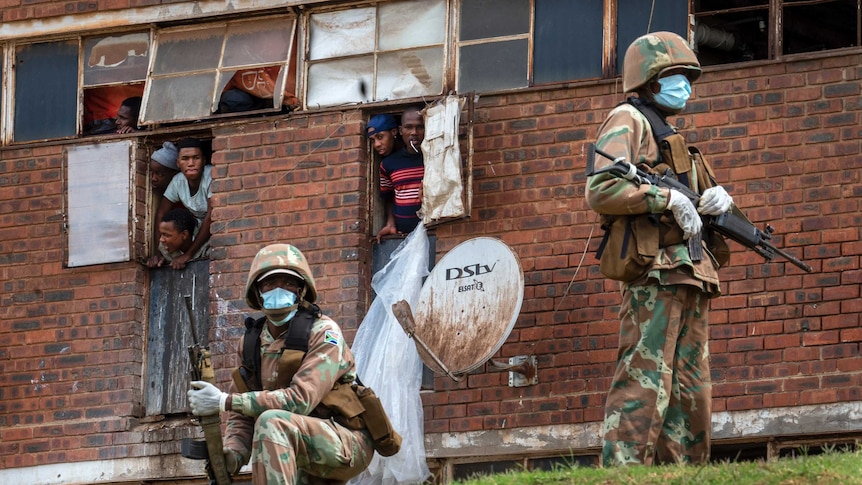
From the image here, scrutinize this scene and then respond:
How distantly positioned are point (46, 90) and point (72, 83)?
0.73ft

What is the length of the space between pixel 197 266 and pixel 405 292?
1915 millimetres

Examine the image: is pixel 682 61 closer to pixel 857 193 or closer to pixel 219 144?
pixel 857 193

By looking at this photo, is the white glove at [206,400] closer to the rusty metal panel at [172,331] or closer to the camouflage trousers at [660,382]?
the camouflage trousers at [660,382]

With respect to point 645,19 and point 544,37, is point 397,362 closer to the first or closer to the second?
point 544,37

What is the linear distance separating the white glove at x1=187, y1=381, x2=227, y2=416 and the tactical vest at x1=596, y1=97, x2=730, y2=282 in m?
2.18

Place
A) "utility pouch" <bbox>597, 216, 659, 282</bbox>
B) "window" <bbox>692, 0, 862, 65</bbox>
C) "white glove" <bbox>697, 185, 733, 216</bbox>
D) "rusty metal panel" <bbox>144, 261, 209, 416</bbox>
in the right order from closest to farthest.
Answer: "utility pouch" <bbox>597, 216, 659, 282</bbox> < "white glove" <bbox>697, 185, 733, 216</bbox> < "window" <bbox>692, 0, 862, 65</bbox> < "rusty metal panel" <bbox>144, 261, 209, 416</bbox>

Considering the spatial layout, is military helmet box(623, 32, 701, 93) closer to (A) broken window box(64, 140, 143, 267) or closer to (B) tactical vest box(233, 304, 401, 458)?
(B) tactical vest box(233, 304, 401, 458)

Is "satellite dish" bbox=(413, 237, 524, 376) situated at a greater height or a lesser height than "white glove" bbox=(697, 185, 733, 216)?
lesser

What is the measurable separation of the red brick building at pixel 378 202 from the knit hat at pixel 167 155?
0.33 ft

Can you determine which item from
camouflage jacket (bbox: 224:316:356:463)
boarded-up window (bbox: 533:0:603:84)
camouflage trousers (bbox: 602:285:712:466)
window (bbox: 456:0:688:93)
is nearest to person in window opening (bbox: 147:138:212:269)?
window (bbox: 456:0:688:93)

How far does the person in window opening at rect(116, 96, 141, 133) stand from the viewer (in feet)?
52.3

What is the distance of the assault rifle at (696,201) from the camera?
1060cm

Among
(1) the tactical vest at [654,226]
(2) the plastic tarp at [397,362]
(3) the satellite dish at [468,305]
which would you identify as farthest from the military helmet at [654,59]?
(2) the plastic tarp at [397,362]

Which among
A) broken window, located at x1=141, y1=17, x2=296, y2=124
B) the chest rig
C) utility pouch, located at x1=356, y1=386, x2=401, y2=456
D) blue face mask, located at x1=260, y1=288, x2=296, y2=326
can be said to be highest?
broken window, located at x1=141, y1=17, x2=296, y2=124
